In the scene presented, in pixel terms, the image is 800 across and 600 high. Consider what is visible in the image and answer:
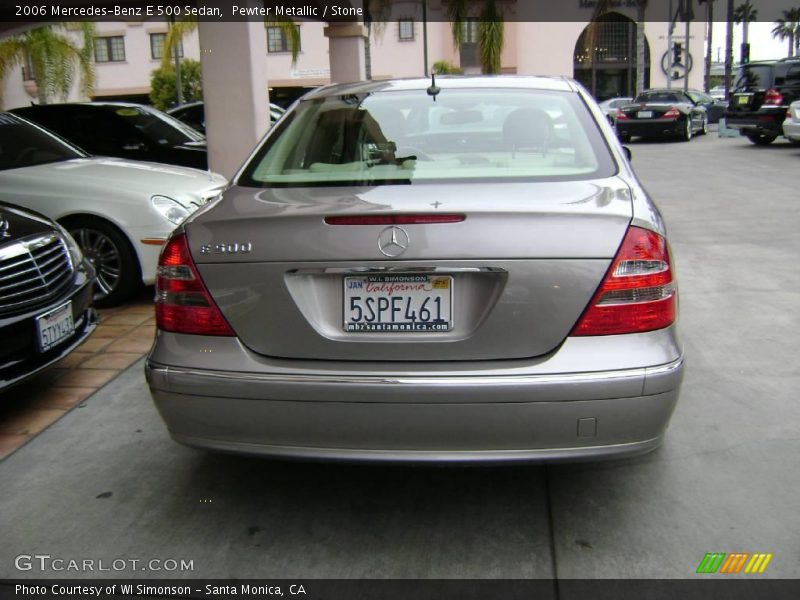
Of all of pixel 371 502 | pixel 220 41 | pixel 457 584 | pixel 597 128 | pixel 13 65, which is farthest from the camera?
pixel 13 65

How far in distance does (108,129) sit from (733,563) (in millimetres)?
8267

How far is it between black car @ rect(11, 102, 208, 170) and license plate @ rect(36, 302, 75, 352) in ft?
17.6

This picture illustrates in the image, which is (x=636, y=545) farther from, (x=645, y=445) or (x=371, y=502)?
(x=371, y=502)

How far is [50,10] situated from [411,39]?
32.7 metres

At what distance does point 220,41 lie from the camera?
877cm

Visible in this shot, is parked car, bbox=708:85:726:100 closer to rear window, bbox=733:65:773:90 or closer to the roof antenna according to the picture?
rear window, bbox=733:65:773:90

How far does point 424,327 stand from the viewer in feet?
8.56

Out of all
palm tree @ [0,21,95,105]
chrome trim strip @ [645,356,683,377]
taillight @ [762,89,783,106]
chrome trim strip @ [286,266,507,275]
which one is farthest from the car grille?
palm tree @ [0,21,95,105]

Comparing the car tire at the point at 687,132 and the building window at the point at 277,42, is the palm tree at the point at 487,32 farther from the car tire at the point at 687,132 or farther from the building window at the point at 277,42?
the building window at the point at 277,42

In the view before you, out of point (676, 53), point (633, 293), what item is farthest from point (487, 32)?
point (633, 293)

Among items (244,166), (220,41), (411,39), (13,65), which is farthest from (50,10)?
(411,39)

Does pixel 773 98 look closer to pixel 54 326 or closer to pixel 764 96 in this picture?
pixel 764 96

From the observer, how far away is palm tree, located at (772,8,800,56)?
87338 millimetres

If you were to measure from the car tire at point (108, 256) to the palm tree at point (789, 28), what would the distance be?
297 feet
